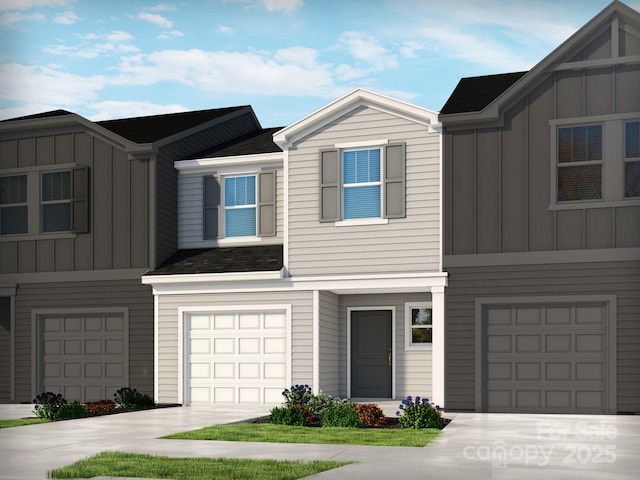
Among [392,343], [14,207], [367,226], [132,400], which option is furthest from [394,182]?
[14,207]

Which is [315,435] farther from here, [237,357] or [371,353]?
[371,353]

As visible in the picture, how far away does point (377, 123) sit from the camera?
18391 mm

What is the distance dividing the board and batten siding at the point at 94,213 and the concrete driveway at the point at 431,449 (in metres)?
5.69

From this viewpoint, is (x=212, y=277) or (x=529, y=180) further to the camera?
(x=212, y=277)

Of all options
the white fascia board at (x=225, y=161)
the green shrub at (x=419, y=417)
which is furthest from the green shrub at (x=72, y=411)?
the white fascia board at (x=225, y=161)

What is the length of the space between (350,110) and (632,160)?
5.88 meters

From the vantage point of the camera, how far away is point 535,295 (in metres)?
16.5

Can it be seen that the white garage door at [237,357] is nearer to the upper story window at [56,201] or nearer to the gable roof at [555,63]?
the upper story window at [56,201]

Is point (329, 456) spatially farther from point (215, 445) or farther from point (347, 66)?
point (347, 66)

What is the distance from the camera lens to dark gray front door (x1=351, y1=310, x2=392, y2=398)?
66.6 feet

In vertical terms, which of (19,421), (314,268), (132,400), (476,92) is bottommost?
(132,400)

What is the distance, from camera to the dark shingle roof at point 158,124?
21062 mm

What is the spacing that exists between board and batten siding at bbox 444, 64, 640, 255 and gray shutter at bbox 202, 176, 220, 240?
239 inches

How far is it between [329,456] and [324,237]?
9.02m
